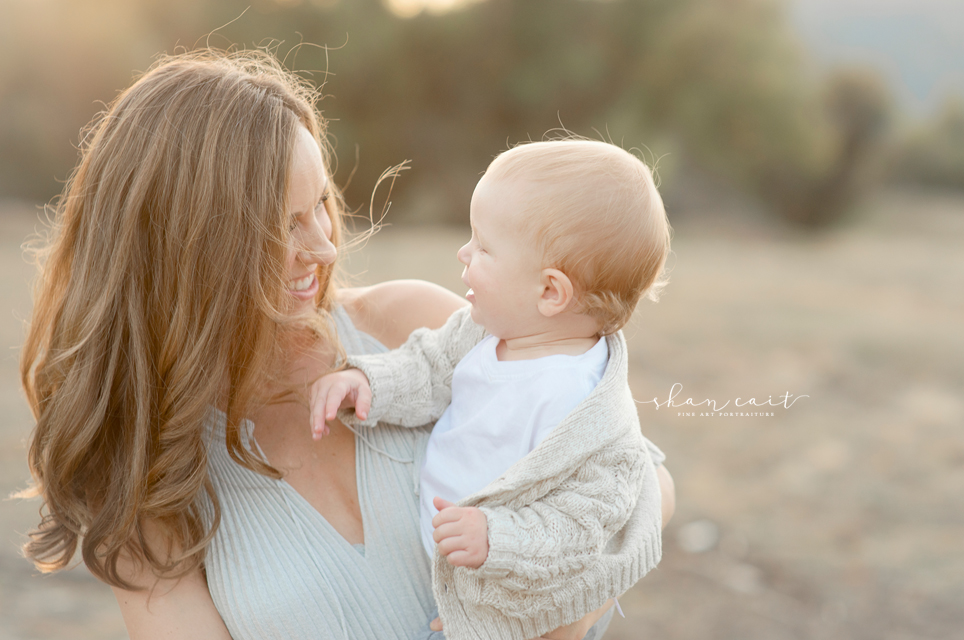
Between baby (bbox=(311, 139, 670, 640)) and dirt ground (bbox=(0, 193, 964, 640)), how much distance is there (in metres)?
0.73

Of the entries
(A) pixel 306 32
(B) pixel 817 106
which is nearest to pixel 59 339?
(A) pixel 306 32

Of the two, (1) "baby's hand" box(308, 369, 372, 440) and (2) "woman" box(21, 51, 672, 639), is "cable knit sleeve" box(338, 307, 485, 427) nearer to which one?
(1) "baby's hand" box(308, 369, 372, 440)

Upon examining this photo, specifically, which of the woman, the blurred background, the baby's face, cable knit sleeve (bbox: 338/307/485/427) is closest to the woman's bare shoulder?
cable knit sleeve (bbox: 338/307/485/427)

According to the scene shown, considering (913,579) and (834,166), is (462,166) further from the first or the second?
(913,579)

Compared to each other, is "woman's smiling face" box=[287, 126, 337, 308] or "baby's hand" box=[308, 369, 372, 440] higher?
"woman's smiling face" box=[287, 126, 337, 308]

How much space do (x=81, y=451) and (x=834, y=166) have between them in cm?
1224

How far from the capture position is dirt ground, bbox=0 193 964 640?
122 inches

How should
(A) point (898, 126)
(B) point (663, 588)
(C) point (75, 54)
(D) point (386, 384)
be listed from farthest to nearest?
1. (A) point (898, 126)
2. (C) point (75, 54)
3. (B) point (663, 588)
4. (D) point (386, 384)

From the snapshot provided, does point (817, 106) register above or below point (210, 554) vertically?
below

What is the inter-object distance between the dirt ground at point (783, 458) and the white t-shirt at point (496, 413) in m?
0.70

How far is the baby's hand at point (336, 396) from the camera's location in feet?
4.42

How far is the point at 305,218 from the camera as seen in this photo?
4.46 feet

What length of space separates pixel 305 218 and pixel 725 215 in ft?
36.8

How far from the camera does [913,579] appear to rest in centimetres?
335
